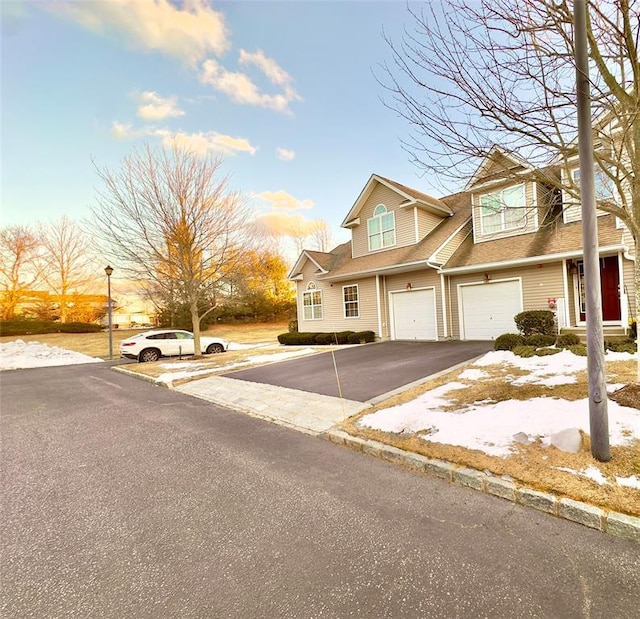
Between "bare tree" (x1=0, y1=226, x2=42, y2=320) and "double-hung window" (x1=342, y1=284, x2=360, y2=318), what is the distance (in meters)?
34.0

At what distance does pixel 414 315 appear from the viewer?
15.1 metres

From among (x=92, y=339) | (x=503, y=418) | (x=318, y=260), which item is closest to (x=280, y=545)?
(x=503, y=418)

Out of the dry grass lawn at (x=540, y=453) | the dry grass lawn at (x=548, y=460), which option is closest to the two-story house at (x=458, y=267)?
the dry grass lawn at (x=540, y=453)

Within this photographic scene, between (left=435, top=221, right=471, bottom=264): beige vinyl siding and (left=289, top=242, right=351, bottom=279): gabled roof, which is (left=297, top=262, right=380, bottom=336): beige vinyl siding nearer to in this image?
(left=289, top=242, right=351, bottom=279): gabled roof

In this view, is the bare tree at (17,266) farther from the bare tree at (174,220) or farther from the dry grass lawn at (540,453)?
the dry grass lawn at (540,453)

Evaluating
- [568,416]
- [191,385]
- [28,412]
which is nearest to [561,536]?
[568,416]

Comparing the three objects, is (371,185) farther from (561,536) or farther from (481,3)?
(561,536)

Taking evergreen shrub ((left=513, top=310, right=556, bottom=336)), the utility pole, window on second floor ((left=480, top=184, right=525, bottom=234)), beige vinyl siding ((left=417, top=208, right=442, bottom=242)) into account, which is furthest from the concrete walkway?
beige vinyl siding ((left=417, top=208, right=442, bottom=242))

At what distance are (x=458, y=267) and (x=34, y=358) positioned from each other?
22.2 metres

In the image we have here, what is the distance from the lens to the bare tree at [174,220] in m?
12.5

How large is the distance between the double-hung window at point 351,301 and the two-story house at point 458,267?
0.17ft

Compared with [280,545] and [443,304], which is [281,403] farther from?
[443,304]

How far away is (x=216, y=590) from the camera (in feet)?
6.82

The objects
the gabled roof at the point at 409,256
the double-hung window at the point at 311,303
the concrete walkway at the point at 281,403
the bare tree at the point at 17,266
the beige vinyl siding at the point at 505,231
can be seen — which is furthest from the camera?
the bare tree at the point at 17,266
